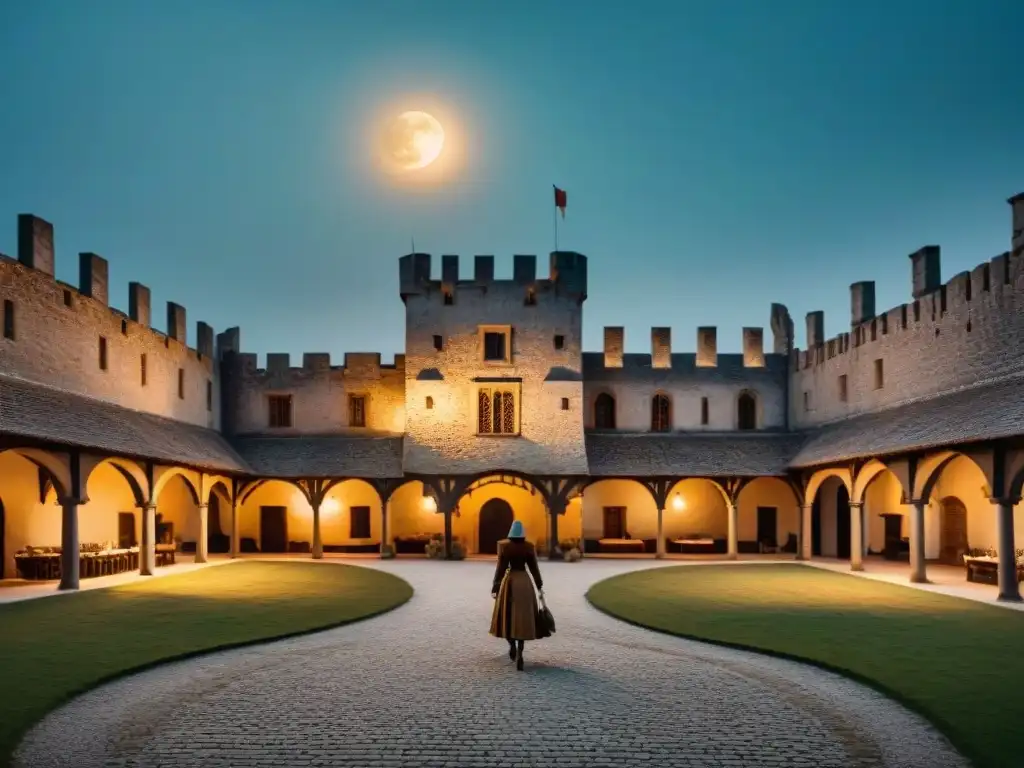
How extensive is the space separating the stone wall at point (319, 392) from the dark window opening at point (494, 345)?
439 centimetres

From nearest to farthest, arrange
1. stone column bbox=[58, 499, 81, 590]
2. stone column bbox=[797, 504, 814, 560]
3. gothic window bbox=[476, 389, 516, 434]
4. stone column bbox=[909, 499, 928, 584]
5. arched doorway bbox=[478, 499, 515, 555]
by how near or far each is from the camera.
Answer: stone column bbox=[58, 499, 81, 590] < stone column bbox=[909, 499, 928, 584] < stone column bbox=[797, 504, 814, 560] < gothic window bbox=[476, 389, 516, 434] < arched doorway bbox=[478, 499, 515, 555]

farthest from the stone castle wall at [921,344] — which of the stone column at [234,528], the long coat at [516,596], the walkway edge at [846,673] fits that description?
the stone column at [234,528]

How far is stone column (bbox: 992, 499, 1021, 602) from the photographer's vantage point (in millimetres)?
20547

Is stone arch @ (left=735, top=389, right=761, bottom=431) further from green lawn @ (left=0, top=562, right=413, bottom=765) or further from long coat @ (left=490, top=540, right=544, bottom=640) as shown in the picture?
long coat @ (left=490, top=540, right=544, bottom=640)

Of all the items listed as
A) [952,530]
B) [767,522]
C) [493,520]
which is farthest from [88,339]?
[952,530]

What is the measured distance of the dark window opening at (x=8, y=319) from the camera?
23.2 metres

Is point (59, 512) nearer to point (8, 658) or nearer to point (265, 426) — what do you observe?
point (265, 426)

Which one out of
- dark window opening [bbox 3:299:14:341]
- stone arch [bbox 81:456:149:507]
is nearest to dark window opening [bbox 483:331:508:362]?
stone arch [bbox 81:456:149:507]

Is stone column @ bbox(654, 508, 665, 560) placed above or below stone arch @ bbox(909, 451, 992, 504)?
below

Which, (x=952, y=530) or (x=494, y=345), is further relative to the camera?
(x=494, y=345)

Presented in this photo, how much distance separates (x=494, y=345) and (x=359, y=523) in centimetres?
1005

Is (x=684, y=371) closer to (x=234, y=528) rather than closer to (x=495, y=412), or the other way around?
(x=495, y=412)

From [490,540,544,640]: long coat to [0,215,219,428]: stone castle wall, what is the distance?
17656mm

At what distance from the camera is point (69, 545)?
23.1 m
